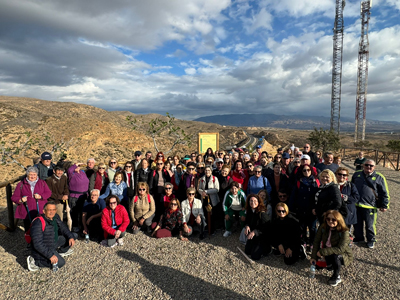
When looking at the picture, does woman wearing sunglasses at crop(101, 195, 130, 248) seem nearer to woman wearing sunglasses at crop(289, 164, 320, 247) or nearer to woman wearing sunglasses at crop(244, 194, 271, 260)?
woman wearing sunglasses at crop(244, 194, 271, 260)

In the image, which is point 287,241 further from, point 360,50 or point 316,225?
point 360,50

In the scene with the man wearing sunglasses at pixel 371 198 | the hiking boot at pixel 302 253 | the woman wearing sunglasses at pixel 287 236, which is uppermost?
the man wearing sunglasses at pixel 371 198

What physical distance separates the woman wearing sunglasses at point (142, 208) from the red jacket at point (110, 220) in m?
0.36

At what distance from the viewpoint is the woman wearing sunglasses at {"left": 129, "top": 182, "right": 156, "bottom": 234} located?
19.6 feet

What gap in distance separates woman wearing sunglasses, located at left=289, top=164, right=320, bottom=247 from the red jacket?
3.97 meters

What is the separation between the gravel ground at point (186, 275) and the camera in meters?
3.92

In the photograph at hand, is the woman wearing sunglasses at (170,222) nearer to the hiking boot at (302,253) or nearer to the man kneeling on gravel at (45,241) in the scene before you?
the man kneeling on gravel at (45,241)

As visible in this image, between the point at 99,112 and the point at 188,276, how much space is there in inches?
2257

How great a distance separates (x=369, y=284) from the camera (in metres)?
4.03

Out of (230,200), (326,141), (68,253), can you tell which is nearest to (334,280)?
(230,200)

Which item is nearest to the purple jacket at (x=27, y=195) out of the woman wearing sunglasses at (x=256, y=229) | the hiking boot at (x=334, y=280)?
the woman wearing sunglasses at (x=256, y=229)

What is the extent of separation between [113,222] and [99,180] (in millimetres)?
1345

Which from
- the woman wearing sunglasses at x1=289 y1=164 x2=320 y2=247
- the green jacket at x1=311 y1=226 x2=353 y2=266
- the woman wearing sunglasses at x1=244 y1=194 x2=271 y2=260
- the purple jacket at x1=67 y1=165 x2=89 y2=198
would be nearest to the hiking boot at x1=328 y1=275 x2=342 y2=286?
the green jacket at x1=311 y1=226 x2=353 y2=266

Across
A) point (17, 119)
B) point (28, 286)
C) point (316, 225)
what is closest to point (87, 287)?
point (28, 286)
